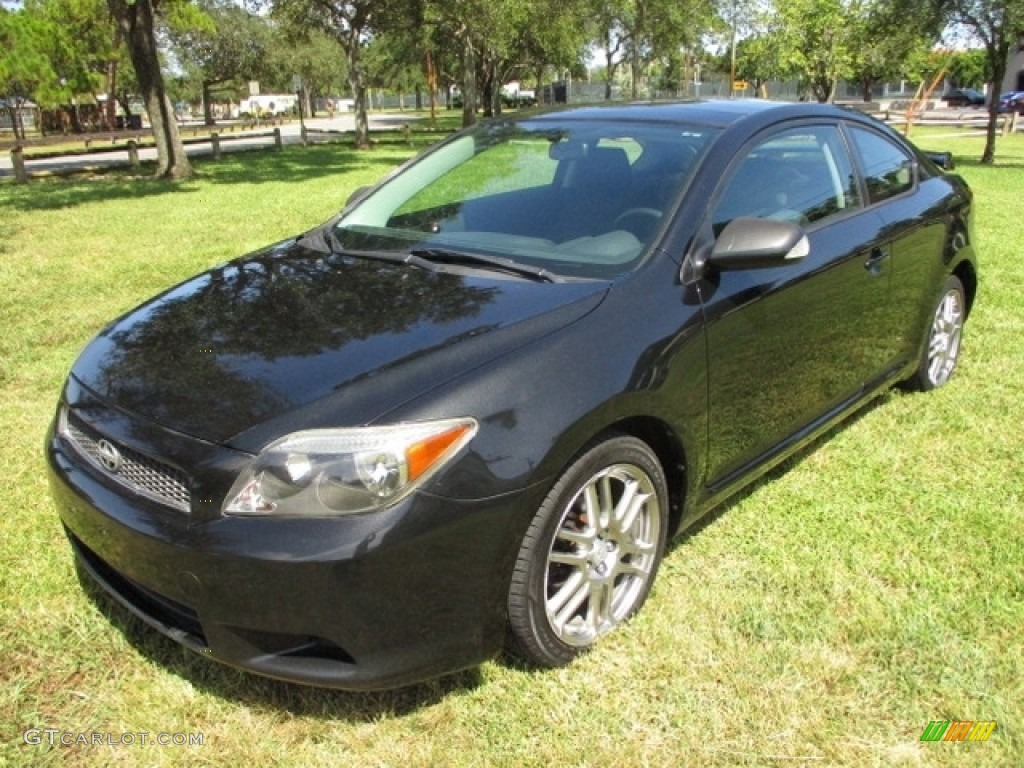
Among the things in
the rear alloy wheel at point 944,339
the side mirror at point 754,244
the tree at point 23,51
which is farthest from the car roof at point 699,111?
the tree at point 23,51

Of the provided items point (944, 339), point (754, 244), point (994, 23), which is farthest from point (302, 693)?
point (994, 23)

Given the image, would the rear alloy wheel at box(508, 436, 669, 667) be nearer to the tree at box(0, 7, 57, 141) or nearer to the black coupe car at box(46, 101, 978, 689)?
the black coupe car at box(46, 101, 978, 689)

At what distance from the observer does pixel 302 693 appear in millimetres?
2439

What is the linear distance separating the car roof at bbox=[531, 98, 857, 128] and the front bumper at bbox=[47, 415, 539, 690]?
1851mm

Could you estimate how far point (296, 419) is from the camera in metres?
2.11

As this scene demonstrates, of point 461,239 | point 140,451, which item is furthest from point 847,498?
point 140,451

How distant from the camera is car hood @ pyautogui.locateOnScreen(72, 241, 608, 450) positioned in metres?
2.18

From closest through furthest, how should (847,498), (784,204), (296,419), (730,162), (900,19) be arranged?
1. (296,419)
2. (730,162)
3. (784,204)
4. (847,498)
5. (900,19)

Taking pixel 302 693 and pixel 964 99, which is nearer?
pixel 302 693

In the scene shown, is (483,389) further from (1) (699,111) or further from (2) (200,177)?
(2) (200,177)

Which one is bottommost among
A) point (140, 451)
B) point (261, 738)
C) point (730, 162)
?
point (261, 738)

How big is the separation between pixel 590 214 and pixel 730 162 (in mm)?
528

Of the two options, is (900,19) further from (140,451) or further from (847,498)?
(140,451)

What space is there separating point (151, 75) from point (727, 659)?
17348 mm
